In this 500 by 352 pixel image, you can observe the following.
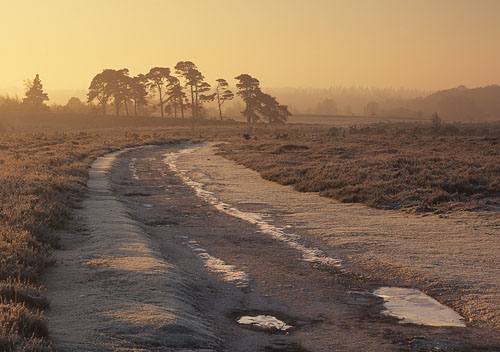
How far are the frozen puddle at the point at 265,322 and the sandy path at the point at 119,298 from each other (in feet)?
2.22

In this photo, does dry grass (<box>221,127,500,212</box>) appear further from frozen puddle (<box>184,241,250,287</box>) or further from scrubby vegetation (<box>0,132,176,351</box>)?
scrubby vegetation (<box>0,132,176,351</box>)

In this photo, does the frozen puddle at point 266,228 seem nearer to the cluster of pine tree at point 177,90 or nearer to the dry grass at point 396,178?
the dry grass at point 396,178

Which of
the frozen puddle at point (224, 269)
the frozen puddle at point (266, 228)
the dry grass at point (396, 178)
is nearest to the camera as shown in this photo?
the frozen puddle at point (224, 269)

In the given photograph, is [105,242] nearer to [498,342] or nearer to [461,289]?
[461,289]

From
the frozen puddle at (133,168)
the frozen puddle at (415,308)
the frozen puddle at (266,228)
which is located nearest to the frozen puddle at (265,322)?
the frozen puddle at (415,308)

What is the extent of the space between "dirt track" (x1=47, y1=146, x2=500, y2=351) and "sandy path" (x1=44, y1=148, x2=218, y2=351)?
0.10ft

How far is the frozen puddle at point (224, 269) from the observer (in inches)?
412

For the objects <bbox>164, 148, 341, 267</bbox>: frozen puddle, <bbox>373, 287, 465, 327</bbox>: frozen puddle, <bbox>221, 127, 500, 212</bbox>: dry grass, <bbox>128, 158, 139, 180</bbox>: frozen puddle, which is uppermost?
<bbox>128, 158, 139, 180</bbox>: frozen puddle

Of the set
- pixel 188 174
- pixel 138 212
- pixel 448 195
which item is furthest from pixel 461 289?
pixel 188 174

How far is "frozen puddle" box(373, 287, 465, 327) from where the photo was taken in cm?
829

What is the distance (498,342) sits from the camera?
7.32m

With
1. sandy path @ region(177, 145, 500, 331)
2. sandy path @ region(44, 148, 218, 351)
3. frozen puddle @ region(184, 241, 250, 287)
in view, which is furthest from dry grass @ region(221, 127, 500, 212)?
sandy path @ region(44, 148, 218, 351)

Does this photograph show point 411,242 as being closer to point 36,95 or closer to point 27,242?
point 27,242

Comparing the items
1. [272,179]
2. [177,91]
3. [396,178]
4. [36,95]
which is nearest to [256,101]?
[177,91]
